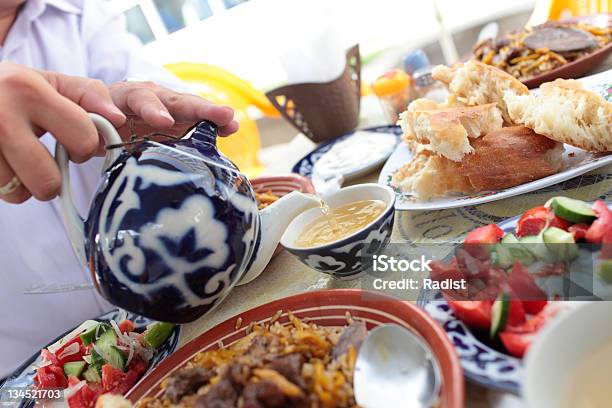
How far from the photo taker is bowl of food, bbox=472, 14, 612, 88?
4.16 feet

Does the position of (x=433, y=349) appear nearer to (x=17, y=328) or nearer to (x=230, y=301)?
(x=230, y=301)

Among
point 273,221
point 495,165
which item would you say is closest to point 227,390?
point 273,221

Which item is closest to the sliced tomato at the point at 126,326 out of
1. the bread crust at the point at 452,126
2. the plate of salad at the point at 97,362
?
the plate of salad at the point at 97,362

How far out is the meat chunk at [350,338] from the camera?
65cm

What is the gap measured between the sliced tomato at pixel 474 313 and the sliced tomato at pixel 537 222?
0.18m

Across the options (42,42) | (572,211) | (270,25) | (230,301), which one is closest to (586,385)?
(572,211)

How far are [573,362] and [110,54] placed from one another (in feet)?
5.11

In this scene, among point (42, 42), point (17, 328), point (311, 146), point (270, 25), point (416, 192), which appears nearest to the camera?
point (416, 192)

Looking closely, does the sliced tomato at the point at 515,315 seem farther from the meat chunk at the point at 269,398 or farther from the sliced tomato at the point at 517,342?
the meat chunk at the point at 269,398

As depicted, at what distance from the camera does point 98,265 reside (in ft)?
2.20

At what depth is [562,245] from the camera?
0.65 metres

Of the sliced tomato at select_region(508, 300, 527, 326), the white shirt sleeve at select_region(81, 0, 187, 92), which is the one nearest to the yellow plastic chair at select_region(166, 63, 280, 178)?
the white shirt sleeve at select_region(81, 0, 187, 92)

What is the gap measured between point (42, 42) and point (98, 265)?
112cm

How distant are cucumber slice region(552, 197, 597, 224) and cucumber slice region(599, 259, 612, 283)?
3.1 inches
